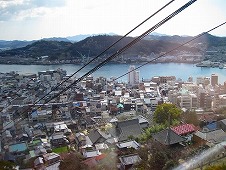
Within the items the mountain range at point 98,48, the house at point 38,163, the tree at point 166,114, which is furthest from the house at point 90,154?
the mountain range at point 98,48

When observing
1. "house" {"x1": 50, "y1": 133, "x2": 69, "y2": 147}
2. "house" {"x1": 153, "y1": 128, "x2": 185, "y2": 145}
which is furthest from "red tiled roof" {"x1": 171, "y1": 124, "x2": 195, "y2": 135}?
"house" {"x1": 50, "y1": 133, "x2": 69, "y2": 147}

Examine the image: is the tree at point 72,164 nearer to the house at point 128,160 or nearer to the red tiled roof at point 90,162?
Answer: the red tiled roof at point 90,162

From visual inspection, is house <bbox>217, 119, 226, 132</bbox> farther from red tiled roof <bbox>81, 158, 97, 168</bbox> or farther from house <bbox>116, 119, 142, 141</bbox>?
red tiled roof <bbox>81, 158, 97, 168</bbox>

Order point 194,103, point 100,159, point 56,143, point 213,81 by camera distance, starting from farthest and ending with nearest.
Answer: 1. point 213,81
2. point 194,103
3. point 56,143
4. point 100,159

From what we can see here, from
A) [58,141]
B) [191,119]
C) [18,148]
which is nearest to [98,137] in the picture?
[58,141]

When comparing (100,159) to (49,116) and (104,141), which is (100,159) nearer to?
(104,141)

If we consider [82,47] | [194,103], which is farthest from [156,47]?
[194,103]

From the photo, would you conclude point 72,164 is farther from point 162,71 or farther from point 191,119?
→ point 162,71

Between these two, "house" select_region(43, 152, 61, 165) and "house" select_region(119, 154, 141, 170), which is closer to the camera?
"house" select_region(119, 154, 141, 170)
